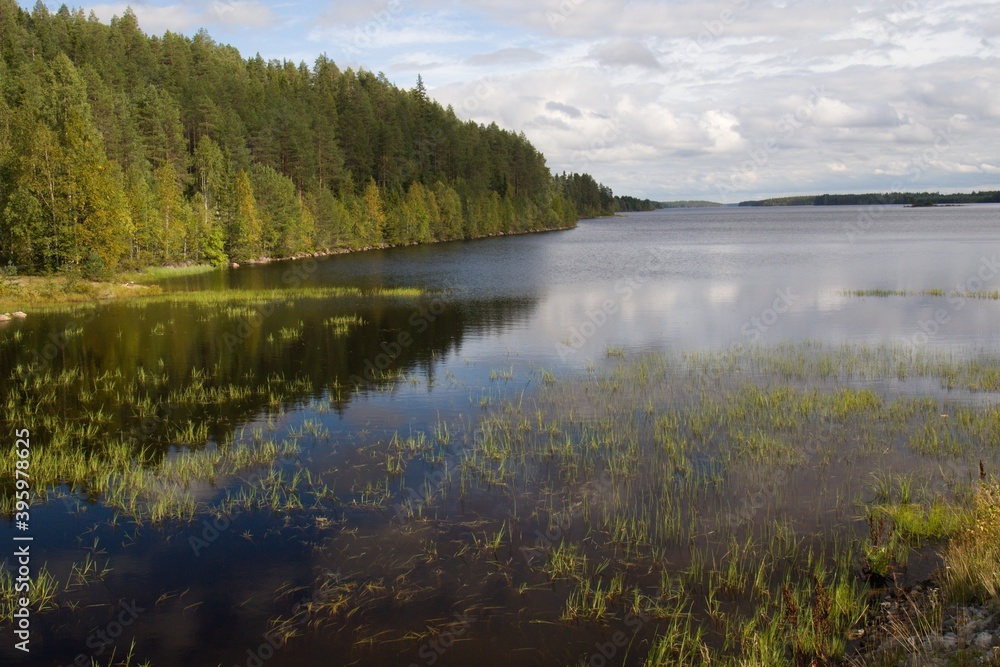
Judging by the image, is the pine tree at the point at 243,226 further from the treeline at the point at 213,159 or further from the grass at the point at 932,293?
the grass at the point at 932,293

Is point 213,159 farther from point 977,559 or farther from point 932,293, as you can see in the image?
point 977,559

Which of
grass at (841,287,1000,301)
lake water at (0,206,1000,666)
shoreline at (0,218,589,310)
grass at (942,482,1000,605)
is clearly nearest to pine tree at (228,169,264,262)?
shoreline at (0,218,589,310)

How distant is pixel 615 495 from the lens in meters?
13.0

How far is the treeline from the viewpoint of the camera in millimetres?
47750

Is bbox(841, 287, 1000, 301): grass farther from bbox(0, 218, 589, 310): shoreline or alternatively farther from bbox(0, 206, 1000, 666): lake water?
bbox(0, 218, 589, 310): shoreline

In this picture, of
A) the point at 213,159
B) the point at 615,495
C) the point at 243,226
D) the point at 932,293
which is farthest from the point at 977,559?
the point at 213,159

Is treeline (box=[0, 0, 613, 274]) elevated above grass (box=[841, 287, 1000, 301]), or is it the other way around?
treeline (box=[0, 0, 613, 274])

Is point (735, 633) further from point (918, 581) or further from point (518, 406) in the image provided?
point (518, 406)

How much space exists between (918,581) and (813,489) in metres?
3.36

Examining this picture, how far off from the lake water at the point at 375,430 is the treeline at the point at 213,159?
9955 mm

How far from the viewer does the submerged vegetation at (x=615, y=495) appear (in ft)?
30.0

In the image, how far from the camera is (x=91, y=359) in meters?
26.0

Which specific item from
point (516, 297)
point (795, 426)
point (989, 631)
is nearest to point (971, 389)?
point (795, 426)

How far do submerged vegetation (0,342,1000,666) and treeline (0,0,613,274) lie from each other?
1246 inches
